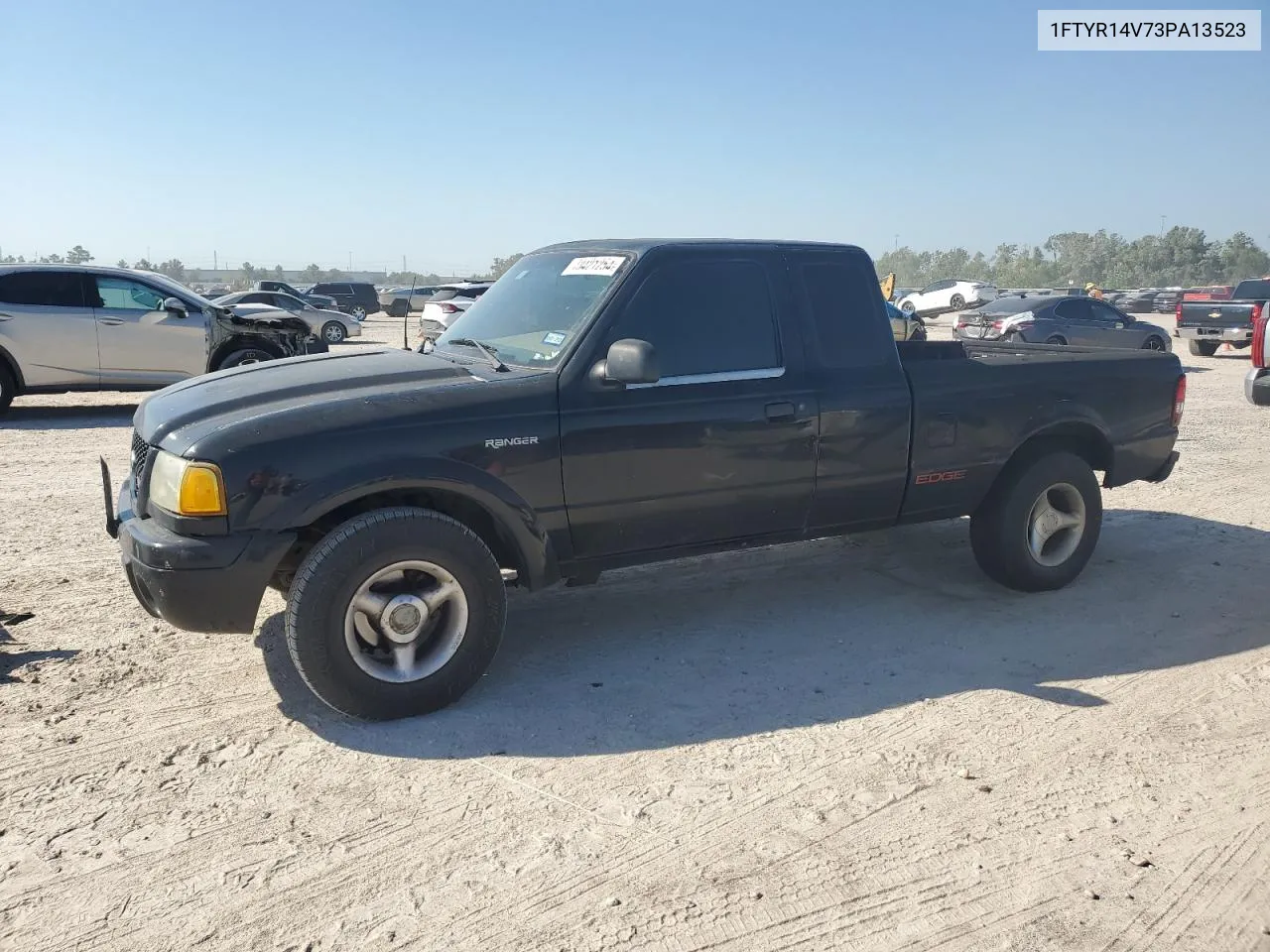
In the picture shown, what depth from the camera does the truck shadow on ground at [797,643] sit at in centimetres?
407

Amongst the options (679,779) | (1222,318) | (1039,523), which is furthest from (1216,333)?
(679,779)

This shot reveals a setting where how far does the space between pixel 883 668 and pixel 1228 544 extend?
3.68 m

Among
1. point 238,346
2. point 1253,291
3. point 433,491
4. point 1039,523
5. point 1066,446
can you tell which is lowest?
point 1039,523

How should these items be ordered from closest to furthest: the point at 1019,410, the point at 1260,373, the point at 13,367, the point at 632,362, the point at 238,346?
the point at 632,362
the point at 1019,410
the point at 1260,373
the point at 13,367
the point at 238,346

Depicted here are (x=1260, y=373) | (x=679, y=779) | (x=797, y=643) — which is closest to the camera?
(x=679, y=779)

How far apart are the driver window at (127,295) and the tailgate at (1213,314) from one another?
2064 cm

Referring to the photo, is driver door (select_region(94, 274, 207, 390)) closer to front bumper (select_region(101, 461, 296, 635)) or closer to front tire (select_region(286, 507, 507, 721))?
front bumper (select_region(101, 461, 296, 635))

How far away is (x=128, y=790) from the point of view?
137 inches

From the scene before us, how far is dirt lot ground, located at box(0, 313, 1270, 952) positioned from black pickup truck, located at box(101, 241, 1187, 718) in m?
0.47

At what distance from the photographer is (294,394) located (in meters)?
4.18

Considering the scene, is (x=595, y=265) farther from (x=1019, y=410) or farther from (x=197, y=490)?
(x=1019, y=410)

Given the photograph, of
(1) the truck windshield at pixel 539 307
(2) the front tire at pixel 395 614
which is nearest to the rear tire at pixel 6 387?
(1) the truck windshield at pixel 539 307

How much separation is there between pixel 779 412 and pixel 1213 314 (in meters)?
21.0

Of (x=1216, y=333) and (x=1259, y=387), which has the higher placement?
(x=1216, y=333)
